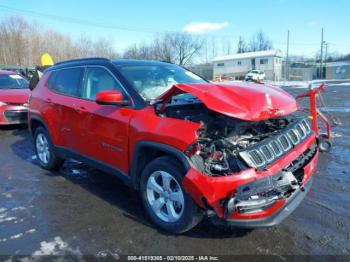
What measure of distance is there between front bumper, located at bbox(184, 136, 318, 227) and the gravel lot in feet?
1.23

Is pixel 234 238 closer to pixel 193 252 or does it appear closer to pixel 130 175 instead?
pixel 193 252

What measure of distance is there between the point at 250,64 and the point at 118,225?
226 ft

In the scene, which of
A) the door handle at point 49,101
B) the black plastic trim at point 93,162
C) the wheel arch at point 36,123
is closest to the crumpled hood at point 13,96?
the wheel arch at point 36,123

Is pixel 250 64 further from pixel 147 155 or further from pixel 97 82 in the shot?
pixel 147 155

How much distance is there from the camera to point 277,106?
3625 millimetres

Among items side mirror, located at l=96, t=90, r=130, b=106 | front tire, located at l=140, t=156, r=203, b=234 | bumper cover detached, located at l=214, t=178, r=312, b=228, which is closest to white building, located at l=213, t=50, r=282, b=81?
Result: side mirror, located at l=96, t=90, r=130, b=106

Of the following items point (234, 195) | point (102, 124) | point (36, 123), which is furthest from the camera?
point (36, 123)

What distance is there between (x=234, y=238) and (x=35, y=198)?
2.83 meters

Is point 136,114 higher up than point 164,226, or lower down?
higher up

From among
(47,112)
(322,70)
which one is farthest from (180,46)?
(47,112)

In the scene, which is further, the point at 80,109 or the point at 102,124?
the point at 80,109

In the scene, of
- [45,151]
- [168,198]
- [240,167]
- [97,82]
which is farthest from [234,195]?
[45,151]

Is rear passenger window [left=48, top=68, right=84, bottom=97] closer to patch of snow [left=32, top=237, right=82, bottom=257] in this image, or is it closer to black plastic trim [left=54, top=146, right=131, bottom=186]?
black plastic trim [left=54, top=146, right=131, bottom=186]

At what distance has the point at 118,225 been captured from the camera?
3881 millimetres
